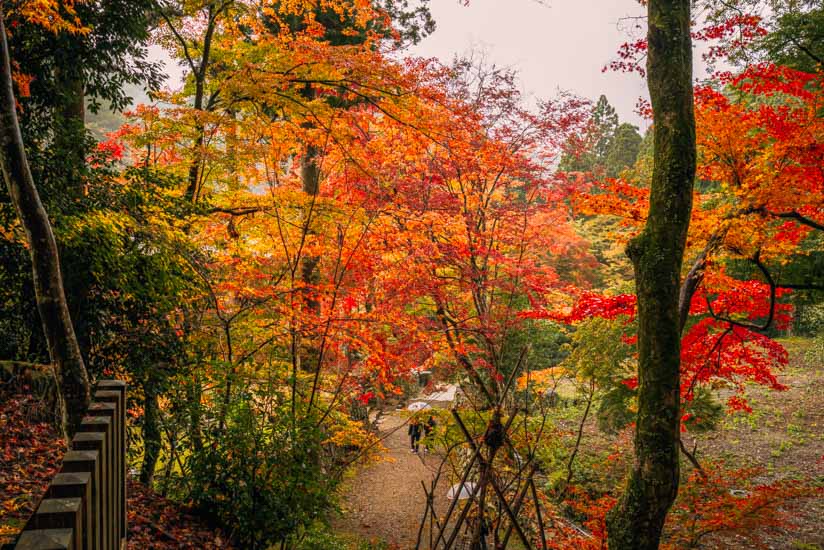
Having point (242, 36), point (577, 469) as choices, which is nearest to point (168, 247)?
point (242, 36)

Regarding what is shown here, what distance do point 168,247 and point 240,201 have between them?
295cm

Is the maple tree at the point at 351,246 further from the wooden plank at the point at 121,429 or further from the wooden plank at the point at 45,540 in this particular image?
the wooden plank at the point at 45,540

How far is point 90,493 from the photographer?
1.70 meters

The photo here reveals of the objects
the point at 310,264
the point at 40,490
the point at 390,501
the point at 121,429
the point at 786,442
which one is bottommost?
the point at 390,501

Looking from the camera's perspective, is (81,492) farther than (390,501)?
No

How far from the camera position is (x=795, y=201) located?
5.98 m

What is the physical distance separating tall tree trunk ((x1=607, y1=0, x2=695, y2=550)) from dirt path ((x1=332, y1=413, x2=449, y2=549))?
5526mm

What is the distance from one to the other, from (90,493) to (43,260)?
259 cm

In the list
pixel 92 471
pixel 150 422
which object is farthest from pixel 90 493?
pixel 150 422

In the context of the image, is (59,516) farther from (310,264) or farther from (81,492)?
(310,264)

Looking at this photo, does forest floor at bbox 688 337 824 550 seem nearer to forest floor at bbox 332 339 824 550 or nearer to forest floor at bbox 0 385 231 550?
forest floor at bbox 332 339 824 550

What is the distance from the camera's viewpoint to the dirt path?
34.5ft

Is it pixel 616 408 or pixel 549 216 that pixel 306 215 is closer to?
pixel 549 216

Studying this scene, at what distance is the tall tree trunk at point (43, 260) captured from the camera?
3457 millimetres
